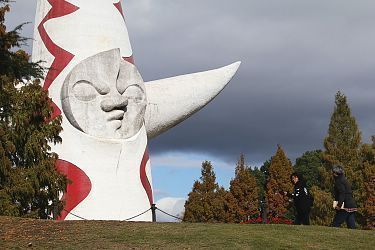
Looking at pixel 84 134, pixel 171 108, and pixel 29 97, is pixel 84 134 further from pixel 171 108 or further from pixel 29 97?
pixel 171 108

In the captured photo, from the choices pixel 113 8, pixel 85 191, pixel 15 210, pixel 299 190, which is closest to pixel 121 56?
pixel 113 8

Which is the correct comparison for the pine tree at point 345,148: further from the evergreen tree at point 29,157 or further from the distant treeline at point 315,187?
the evergreen tree at point 29,157

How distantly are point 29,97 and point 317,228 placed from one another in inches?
227

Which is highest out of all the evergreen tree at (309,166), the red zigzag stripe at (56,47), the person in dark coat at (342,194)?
the evergreen tree at (309,166)

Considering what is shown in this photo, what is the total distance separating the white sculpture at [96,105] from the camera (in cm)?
1299

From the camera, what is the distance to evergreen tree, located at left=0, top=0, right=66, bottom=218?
38.0 feet

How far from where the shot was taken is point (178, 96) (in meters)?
14.9

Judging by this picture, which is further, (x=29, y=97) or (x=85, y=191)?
(x=85, y=191)

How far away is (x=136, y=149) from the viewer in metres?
13.6

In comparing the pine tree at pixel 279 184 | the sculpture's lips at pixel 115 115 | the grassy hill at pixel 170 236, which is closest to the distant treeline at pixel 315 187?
the pine tree at pixel 279 184

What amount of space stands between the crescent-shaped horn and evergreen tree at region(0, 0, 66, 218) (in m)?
2.64

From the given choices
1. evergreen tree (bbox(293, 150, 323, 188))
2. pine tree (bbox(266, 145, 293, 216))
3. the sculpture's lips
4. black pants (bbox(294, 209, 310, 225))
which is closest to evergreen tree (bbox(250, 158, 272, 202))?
evergreen tree (bbox(293, 150, 323, 188))

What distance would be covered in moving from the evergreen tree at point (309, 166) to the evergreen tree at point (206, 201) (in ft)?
40.2

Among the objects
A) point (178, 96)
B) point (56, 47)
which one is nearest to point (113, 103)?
point (56, 47)
